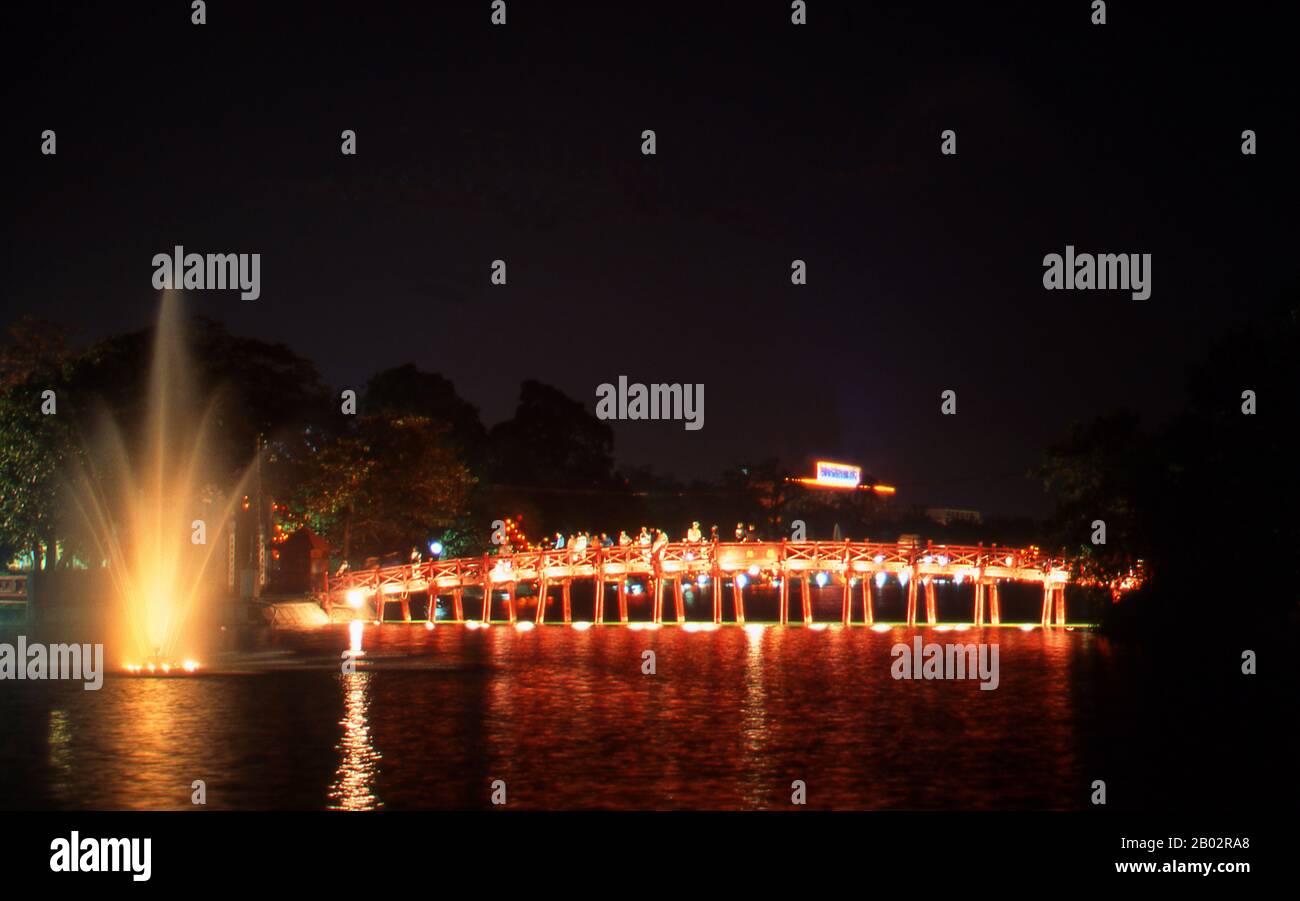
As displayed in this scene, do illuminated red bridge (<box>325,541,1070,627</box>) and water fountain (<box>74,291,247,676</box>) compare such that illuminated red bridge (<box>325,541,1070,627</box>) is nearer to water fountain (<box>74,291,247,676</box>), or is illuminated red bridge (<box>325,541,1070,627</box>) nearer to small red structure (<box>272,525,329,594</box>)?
water fountain (<box>74,291,247,676</box>)

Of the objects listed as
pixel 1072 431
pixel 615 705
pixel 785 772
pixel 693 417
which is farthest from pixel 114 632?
pixel 1072 431

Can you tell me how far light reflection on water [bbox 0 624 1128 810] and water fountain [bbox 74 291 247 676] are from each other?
1961 cm

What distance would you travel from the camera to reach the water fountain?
56.7 m

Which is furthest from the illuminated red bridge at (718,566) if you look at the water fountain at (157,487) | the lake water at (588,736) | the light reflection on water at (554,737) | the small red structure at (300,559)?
the light reflection on water at (554,737)

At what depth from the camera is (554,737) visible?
24.6 meters

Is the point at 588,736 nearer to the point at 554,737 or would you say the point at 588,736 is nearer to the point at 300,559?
the point at 554,737

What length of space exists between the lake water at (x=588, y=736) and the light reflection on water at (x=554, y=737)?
0.24 ft

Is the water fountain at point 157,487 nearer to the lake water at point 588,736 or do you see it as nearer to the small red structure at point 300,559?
the lake water at point 588,736

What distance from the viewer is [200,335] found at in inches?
2379

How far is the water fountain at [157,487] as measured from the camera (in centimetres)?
5672

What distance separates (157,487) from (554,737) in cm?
3807

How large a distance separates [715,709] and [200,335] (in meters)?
39.6

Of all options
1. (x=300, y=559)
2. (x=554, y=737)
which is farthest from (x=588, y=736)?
(x=300, y=559)
